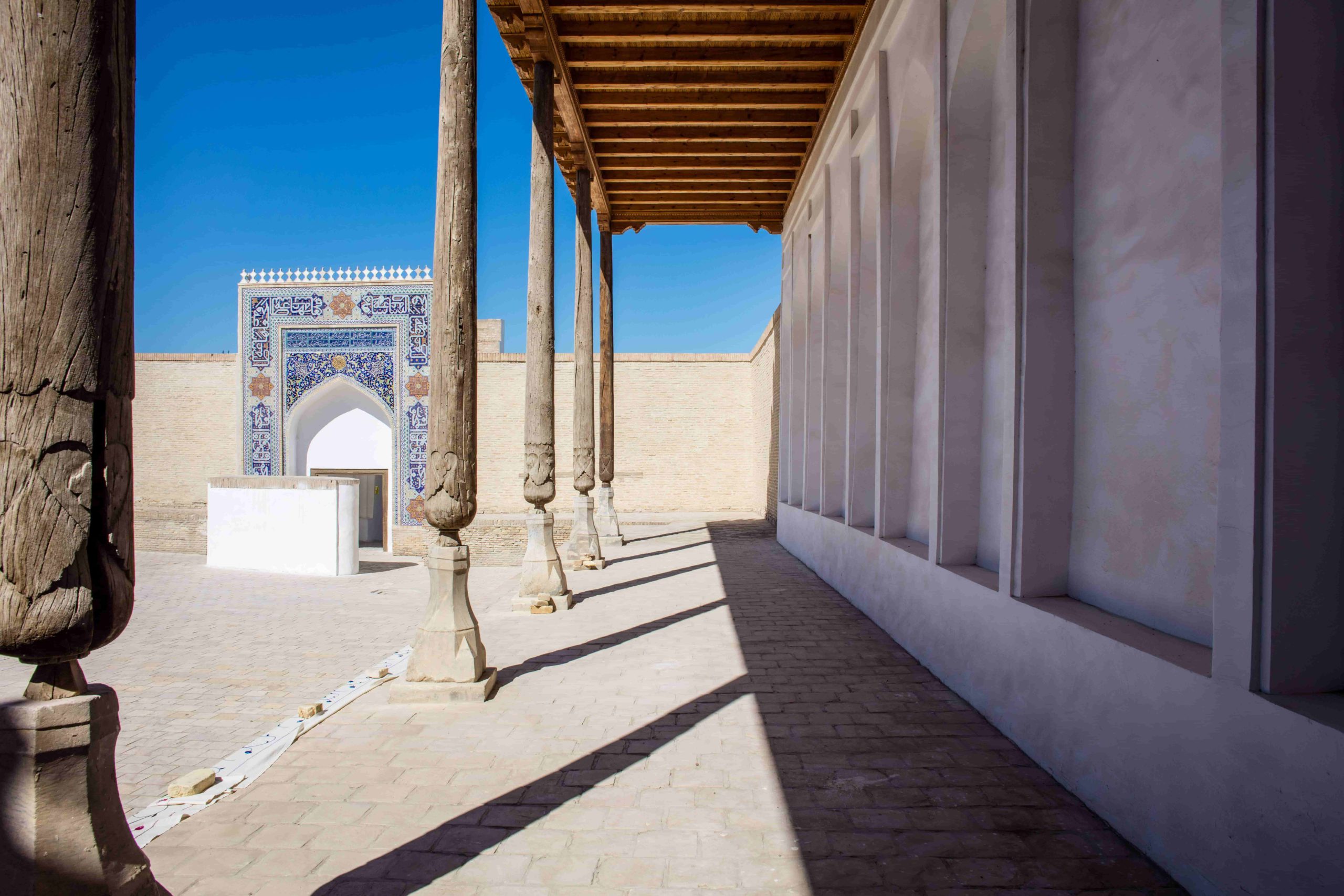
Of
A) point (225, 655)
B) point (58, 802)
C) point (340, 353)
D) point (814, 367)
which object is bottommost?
point (225, 655)

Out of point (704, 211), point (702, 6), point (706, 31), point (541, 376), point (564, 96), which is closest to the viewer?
point (541, 376)

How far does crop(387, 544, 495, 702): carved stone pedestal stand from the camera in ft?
13.4

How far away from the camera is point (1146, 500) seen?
9.76 feet

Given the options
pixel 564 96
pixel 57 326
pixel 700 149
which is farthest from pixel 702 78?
pixel 57 326

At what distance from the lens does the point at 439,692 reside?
13.4 ft

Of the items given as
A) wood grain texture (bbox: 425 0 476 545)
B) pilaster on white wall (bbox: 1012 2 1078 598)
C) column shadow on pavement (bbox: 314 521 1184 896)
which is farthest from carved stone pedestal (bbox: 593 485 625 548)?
pilaster on white wall (bbox: 1012 2 1078 598)

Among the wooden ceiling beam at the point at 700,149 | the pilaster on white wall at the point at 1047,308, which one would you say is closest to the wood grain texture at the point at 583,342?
the wooden ceiling beam at the point at 700,149

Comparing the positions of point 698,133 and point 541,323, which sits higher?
point 698,133

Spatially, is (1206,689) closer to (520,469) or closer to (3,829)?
(3,829)

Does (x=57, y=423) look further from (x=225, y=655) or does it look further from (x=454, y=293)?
(x=225, y=655)

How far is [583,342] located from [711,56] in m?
3.82

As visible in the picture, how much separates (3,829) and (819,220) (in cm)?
972

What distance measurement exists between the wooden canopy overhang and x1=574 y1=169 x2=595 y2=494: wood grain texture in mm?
767

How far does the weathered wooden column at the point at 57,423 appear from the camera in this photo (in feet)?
5.09
